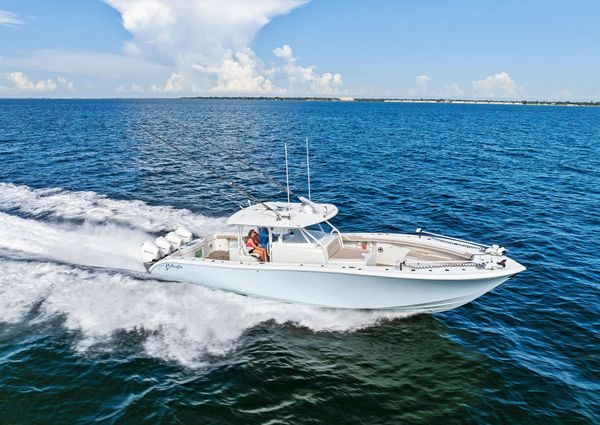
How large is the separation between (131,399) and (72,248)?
9729 mm

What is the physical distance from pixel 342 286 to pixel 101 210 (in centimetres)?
1519

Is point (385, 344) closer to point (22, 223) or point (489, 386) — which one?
point (489, 386)

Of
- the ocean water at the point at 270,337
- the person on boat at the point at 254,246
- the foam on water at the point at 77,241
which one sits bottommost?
the ocean water at the point at 270,337

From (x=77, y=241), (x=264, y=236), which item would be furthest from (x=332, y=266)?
(x=77, y=241)

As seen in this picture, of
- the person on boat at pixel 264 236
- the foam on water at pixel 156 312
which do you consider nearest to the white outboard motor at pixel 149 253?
the foam on water at pixel 156 312

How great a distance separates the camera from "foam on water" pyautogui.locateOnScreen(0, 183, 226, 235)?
65.0ft

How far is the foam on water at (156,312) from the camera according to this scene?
10.8 meters

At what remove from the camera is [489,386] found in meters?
9.53

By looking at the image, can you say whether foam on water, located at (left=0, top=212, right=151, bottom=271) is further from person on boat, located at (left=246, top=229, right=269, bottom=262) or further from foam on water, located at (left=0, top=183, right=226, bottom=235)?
person on boat, located at (left=246, top=229, right=269, bottom=262)

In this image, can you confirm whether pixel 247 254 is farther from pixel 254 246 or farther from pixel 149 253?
pixel 149 253

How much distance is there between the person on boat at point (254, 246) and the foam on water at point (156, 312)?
4.52 feet

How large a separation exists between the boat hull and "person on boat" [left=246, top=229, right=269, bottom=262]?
2.53 feet

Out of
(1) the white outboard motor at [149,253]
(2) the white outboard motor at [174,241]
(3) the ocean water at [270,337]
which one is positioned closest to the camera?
(3) the ocean water at [270,337]

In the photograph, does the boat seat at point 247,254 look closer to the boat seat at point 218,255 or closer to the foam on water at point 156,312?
the foam on water at point 156,312
